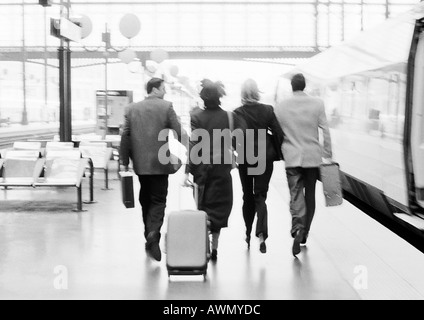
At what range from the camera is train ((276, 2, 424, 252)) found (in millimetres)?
8023

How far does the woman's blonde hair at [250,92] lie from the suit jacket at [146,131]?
0.67m

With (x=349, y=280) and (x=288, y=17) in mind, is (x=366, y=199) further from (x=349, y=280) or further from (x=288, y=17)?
(x=288, y=17)

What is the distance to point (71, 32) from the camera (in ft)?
39.8

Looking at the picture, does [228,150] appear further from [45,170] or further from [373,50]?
[373,50]

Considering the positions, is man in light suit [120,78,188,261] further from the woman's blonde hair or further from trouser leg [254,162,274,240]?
trouser leg [254,162,274,240]

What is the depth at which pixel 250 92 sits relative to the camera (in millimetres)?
6918

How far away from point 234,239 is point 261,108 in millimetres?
1620

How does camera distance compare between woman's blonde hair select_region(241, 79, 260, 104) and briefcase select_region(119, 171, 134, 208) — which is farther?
woman's blonde hair select_region(241, 79, 260, 104)

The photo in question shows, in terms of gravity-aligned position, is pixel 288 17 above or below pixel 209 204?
above

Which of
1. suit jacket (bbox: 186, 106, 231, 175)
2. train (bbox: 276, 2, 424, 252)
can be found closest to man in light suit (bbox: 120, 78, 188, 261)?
suit jacket (bbox: 186, 106, 231, 175)
